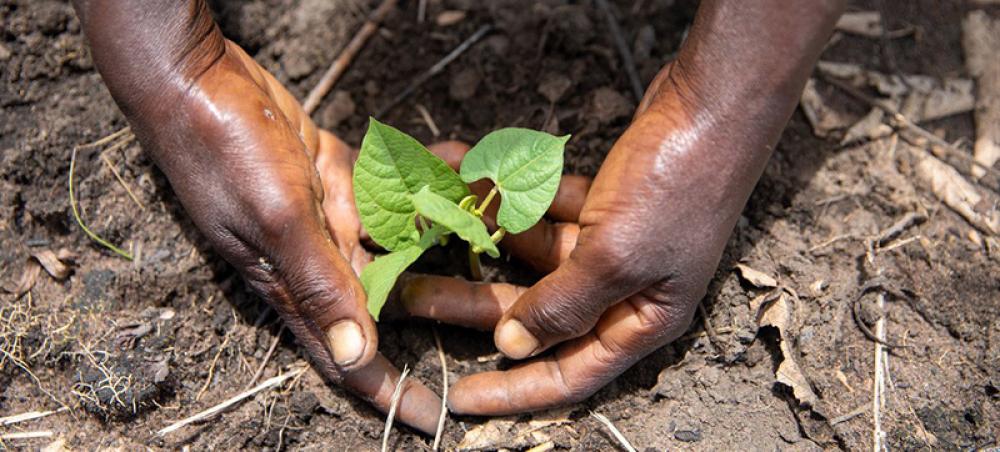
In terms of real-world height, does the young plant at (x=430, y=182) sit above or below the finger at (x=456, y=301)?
above

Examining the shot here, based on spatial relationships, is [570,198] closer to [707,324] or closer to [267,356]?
[707,324]

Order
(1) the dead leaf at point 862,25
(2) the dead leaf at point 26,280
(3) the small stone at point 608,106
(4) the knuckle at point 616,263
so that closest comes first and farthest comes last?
1. (4) the knuckle at point 616,263
2. (2) the dead leaf at point 26,280
3. (3) the small stone at point 608,106
4. (1) the dead leaf at point 862,25

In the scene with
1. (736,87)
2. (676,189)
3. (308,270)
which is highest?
(736,87)

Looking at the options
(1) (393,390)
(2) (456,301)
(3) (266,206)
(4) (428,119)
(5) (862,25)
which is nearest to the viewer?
(3) (266,206)

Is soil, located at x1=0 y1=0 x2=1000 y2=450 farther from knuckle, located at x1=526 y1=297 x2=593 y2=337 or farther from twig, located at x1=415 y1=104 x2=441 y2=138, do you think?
knuckle, located at x1=526 y1=297 x2=593 y2=337

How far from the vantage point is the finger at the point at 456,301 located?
2.24 meters

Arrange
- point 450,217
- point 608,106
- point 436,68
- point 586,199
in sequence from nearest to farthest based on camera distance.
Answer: point 450,217 < point 586,199 < point 608,106 < point 436,68

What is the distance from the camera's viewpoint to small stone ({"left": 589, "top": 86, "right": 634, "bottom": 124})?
2609 millimetres

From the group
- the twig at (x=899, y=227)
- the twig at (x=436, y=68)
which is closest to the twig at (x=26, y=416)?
the twig at (x=436, y=68)

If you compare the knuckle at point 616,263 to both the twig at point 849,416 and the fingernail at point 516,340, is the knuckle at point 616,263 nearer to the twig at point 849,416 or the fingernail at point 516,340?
the fingernail at point 516,340

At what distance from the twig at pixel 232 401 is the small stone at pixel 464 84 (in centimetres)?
113

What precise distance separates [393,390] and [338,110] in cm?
112

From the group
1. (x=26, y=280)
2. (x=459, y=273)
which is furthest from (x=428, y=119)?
(x=26, y=280)

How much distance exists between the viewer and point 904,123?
8.89 ft
